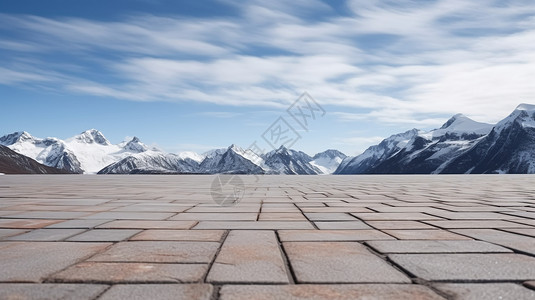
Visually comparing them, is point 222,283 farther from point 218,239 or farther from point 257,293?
point 218,239

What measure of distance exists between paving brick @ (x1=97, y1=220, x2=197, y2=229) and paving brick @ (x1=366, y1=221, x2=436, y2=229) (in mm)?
1603

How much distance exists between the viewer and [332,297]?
152cm

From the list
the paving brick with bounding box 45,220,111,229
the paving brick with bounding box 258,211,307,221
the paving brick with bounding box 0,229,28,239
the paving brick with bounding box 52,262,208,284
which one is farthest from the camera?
the paving brick with bounding box 258,211,307,221

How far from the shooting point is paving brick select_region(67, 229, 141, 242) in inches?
102

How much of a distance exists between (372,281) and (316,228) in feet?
4.65

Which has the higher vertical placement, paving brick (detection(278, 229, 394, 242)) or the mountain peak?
the mountain peak

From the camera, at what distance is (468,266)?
192 centimetres

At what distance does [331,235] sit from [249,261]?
0.96 meters

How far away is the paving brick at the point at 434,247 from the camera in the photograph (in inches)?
88.9

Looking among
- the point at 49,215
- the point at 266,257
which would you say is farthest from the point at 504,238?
the point at 49,215

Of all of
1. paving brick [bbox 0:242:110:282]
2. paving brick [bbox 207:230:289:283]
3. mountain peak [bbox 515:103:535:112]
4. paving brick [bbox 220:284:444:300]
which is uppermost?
mountain peak [bbox 515:103:535:112]

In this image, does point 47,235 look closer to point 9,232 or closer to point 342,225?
point 9,232

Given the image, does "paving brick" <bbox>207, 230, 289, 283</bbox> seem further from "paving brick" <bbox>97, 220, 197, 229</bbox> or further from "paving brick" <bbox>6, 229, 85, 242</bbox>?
"paving brick" <bbox>6, 229, 85, 242</bbox>

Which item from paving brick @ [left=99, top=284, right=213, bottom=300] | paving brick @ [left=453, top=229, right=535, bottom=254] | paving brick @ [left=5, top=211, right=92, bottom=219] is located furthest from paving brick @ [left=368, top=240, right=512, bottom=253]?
paving brick @ [left=5, top=211, right=92, bottom=219]
